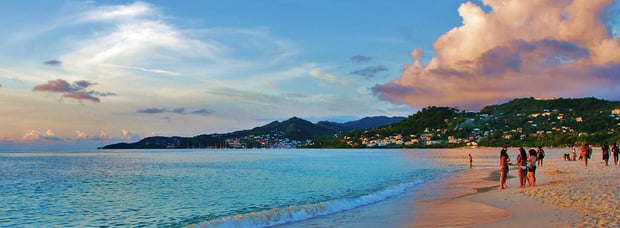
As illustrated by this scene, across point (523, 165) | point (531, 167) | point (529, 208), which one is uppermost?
point (523, 165)

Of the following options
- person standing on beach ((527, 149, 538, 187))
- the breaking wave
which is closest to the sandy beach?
person standing on beach ((527, 149, 538, 187))

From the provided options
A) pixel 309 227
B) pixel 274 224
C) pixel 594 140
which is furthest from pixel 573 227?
pixel 594 140

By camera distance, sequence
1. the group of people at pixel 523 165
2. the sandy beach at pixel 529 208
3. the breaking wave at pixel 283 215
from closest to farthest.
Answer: the sandy beach at pixel 529 208 → the breaking wave at pixel 283 215 → the group of people at pixel 523 165

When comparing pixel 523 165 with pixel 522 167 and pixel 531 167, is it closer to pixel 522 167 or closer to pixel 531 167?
pixel 522 167

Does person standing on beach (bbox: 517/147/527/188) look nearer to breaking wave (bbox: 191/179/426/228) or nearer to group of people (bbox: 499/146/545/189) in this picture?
group of people (bbox: 499/146/545/189)

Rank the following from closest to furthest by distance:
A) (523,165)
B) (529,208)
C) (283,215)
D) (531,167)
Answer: (529,208) → (283,215) → (523,165) → (531,167)

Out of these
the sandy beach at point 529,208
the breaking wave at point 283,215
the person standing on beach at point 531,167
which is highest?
the person standing on beach at point 531,167

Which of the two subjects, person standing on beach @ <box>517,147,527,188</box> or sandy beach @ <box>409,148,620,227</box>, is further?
person standing on beach @ <box>517,147,527,188</box>

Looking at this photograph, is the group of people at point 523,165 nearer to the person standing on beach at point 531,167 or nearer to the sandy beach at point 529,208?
the person standing on beach at point 531,167

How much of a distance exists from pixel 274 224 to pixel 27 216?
38.8ft

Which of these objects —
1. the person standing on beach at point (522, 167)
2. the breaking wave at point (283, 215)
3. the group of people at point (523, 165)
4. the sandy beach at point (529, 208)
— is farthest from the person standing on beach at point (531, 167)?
the breaking wave at point (283, 215)

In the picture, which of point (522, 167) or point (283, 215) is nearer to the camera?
point (283, 215)

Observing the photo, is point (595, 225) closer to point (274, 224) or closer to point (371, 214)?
point (371, 214)

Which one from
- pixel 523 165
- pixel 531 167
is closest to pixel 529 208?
pixel 523 165
